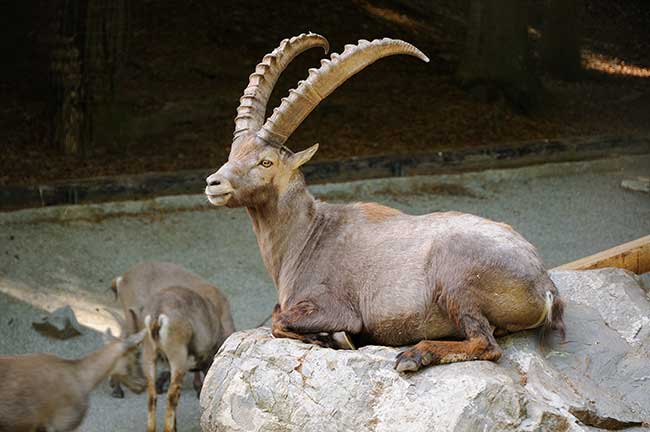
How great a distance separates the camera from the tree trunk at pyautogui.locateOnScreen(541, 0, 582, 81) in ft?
44.8

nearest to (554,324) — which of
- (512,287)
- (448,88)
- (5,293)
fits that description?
(512,287)

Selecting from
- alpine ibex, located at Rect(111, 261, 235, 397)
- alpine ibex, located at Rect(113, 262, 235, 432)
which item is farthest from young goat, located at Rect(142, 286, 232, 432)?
alpine ibex, located at Rect(111, 261, 235, 397)

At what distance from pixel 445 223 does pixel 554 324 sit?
71 cm

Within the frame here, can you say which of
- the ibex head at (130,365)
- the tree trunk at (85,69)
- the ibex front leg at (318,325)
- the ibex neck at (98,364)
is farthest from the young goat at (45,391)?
the tree trunk at (85,69)

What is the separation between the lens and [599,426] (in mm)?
4254

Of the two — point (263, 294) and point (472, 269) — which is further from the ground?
point (472, 269)

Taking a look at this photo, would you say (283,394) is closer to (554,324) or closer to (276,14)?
(554,324)

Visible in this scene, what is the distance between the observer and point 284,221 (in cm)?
512

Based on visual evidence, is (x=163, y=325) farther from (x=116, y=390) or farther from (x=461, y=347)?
(x=461, y=347)

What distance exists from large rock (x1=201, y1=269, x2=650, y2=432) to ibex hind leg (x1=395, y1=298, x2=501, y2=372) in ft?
0.15

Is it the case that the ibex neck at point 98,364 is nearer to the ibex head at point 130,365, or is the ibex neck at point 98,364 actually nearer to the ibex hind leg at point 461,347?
the ibex head at point 130,365

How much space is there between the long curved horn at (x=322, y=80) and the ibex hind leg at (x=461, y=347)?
119 centimetres

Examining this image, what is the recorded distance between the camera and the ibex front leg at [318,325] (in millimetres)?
4797

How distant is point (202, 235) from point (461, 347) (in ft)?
18.1
